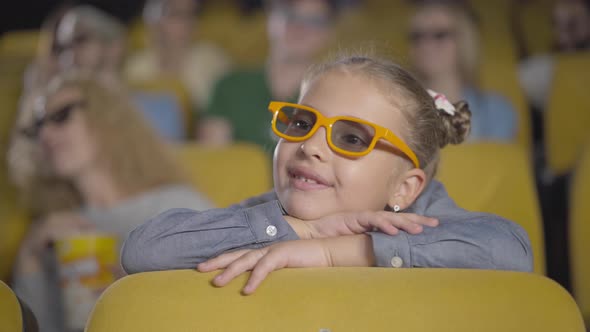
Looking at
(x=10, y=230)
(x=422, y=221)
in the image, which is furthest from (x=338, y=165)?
(x=10, y=230)

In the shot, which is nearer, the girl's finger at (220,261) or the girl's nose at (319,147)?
the girl's finger at (220,261)

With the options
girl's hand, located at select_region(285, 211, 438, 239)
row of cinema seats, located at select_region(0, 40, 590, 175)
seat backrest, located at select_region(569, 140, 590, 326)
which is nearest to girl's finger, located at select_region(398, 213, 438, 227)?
girl's hand, located at select_region(285, 211, 438, 239)

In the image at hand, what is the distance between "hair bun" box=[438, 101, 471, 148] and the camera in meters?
1.17

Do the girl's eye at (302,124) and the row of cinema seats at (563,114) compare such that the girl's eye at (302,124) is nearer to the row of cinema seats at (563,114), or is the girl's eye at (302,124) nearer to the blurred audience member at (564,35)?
the row of cinema seats at (563,114)

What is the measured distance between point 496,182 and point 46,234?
3.53ft

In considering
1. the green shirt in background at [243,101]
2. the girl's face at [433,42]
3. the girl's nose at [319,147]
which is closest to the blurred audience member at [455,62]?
the girl's face at [433,42]

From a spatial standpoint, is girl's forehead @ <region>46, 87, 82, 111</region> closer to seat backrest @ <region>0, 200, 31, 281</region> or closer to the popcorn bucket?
seat backrest @ <region>0, 200, 31, 281</region>

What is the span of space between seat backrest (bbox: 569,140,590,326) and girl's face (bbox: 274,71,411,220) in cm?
60

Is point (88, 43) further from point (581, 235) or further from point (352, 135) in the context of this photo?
point (352, 135)

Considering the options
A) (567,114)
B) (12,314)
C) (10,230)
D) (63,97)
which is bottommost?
(10,230)

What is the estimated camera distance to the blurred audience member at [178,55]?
366 centimetres

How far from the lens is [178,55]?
12.2ft

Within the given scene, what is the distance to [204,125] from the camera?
10.1ft

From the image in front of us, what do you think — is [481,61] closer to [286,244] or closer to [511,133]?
[511,133]
